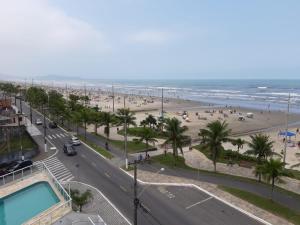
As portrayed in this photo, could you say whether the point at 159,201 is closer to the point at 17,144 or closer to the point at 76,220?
the point at 76,220

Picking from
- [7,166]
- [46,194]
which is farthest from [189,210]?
[7,166]

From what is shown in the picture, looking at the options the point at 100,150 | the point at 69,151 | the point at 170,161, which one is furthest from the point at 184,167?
the point at 69,151

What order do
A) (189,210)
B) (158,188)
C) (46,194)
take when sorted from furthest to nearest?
(158,188), (189,210), (46,194)

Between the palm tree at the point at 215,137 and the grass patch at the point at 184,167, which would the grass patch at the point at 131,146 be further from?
the palm tree at the point at 215,137

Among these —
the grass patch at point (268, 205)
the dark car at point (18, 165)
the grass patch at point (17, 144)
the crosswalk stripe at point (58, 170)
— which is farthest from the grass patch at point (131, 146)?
the grass patch at point (268, 205)

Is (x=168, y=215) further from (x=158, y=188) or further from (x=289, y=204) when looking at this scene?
(x=289, y=204)

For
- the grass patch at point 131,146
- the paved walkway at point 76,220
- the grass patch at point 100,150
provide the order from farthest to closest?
1. the grass patch at point 131,146
2. the grass patch at point 100,150
3. the paved walkway at point 76,220

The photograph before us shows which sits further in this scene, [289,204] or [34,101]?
[34,101]
